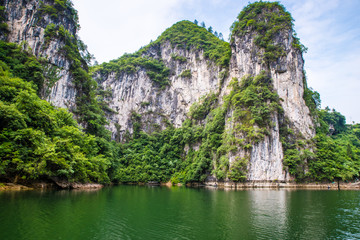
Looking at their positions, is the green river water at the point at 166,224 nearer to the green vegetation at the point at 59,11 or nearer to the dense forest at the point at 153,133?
the dense forest at the point at 153,133

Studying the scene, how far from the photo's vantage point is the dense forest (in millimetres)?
21938

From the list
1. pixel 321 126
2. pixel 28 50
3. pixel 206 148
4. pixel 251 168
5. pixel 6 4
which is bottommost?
pixel 251 168

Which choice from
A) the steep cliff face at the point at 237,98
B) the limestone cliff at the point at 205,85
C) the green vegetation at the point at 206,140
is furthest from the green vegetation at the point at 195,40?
the green vegetation at the point at 206,140

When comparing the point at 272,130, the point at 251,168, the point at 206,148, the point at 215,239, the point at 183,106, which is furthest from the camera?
the point at 183,106

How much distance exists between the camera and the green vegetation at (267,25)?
51.9m

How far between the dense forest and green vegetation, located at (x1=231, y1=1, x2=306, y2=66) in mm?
240

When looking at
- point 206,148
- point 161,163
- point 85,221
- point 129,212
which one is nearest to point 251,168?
point 206,148

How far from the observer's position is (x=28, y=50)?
37625 millimetres

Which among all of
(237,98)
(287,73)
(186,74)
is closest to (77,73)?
(237,98)

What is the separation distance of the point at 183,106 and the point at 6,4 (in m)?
49.9

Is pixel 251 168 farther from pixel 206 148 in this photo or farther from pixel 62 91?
pixel 62 91

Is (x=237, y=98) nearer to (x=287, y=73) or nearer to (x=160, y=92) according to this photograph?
(x=287, y=73)

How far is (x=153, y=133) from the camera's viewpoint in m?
68.6

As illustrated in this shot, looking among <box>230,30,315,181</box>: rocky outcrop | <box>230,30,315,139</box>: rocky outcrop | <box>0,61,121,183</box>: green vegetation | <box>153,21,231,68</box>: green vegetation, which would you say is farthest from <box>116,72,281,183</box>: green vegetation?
<box>0,61,121,183</box>: green vegetation
